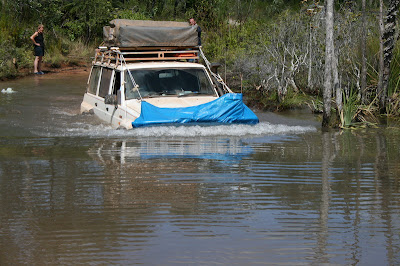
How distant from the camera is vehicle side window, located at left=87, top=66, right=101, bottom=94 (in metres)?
13.8

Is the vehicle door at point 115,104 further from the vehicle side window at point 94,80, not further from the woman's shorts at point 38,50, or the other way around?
the woman's shorts at point 38,50

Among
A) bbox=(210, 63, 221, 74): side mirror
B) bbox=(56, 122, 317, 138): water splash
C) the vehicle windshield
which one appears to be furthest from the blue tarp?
bbox=(210, 63, 221, 74): side mirror

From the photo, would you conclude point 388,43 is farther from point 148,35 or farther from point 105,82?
point 105,82

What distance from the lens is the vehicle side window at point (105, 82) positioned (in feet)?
42.6

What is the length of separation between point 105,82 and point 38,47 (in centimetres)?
1024

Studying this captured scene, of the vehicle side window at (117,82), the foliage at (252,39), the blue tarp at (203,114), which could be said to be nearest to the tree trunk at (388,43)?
the foliage at (252,39)

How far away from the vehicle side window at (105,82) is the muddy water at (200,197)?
3.60ft

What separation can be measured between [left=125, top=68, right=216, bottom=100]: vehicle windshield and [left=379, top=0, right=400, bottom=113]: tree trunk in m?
4.40

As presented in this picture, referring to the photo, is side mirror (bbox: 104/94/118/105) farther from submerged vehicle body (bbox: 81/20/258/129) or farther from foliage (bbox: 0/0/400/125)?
foliage (bbox: 0/0/400/125)

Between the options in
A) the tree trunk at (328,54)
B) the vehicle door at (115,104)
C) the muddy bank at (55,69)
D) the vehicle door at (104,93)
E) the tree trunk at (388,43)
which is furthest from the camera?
the muddy bank at (55,69)

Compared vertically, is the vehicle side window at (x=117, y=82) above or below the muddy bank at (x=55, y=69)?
below

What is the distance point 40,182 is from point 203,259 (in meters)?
3.34

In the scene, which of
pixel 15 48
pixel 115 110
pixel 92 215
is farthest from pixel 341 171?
pixel 15 48

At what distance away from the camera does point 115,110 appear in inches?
479
